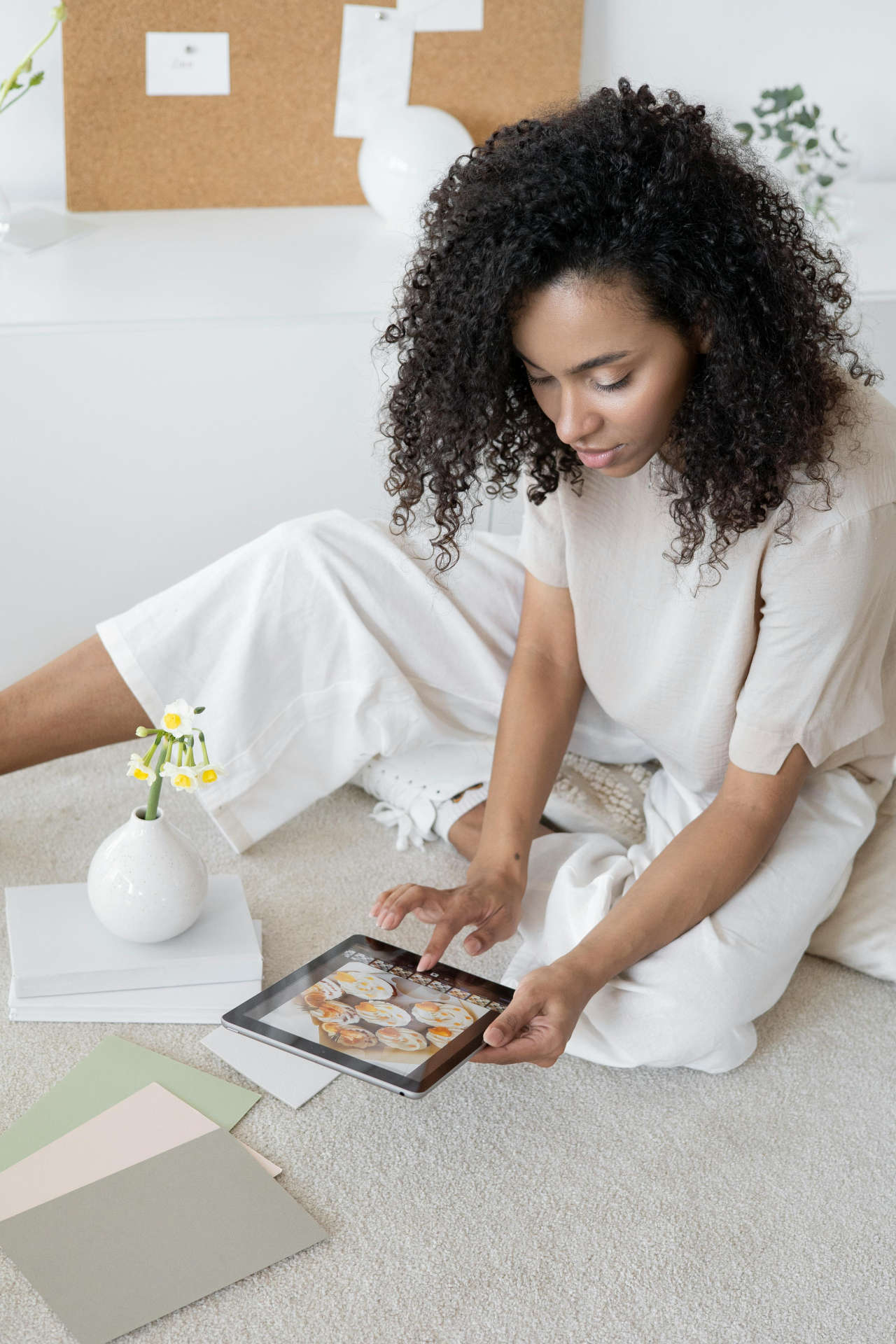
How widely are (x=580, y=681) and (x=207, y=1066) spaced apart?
568 millimetres

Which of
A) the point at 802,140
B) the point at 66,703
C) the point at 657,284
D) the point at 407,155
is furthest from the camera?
the point at 802,140

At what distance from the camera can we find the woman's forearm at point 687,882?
1.23 metres

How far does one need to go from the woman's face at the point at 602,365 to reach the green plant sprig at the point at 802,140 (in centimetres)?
114

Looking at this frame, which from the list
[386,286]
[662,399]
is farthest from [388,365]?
[662,399]

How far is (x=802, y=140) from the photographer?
223cm

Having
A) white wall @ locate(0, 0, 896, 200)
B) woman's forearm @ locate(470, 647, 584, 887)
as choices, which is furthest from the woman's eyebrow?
white wall @ locate(0, 0, 896, 200)

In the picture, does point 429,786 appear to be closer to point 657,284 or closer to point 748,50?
point 657,284

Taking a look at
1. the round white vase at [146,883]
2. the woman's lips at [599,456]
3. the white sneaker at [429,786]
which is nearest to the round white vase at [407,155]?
the white sneaker at [429,786]

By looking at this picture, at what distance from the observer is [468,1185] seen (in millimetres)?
1157

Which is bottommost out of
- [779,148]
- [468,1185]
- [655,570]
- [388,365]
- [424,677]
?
[468,1185]

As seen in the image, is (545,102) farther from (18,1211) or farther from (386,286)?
(18,1211)

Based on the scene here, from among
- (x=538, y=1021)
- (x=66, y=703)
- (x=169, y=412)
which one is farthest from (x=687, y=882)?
(x=169, y=412)

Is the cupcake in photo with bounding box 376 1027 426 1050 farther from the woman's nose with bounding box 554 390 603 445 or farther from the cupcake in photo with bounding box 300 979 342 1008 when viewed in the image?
the woman's nose with bounding box 554 390 603 445

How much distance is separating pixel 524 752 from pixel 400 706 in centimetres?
19
